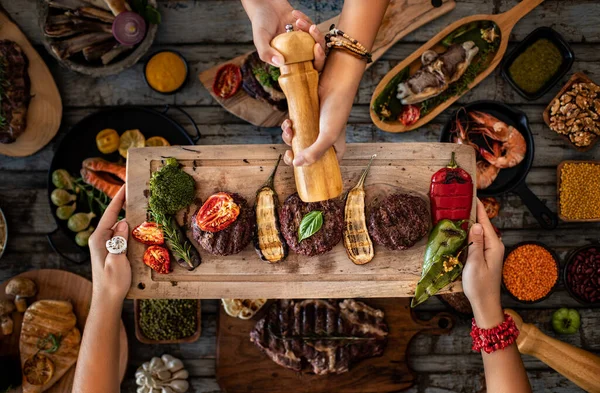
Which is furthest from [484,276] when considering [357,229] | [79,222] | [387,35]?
[79,222]

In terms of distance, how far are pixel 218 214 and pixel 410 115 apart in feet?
5.85

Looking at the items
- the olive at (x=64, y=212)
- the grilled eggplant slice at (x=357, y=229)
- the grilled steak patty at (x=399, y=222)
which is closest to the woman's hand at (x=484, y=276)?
the grilled steak patty at (x=399, y=222)

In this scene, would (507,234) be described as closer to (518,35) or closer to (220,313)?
(518,35)

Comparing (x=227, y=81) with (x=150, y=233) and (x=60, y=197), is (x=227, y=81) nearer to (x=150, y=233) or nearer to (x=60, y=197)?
(x=150, y=233)

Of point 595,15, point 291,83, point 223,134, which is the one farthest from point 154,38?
point 595,15

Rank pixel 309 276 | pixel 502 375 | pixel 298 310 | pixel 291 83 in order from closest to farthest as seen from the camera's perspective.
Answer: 1. pixel 291 83
2. pixel 502 375
3. pixel 309 276
4. pixel 298 310

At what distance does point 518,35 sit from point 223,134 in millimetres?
2689

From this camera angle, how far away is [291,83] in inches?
100

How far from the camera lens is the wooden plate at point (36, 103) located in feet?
13.1

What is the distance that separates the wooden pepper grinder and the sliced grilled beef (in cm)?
111

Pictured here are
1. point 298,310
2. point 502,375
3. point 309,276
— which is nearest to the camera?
point 502,375

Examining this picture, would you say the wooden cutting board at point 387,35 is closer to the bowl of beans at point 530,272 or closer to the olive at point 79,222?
the olive at point 79,222

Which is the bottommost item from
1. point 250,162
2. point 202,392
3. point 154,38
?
point 202,392

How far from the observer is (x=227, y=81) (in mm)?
3941
